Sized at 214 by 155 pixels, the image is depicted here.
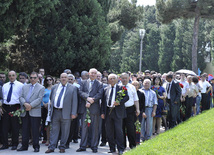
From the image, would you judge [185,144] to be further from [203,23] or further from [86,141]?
[203,23]

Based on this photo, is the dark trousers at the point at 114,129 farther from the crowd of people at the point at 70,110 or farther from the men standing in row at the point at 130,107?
the men standing in row at the point at 130,107

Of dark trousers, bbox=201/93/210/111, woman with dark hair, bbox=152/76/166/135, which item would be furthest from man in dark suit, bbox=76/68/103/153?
dark trousers, bbox=201/93/210/111

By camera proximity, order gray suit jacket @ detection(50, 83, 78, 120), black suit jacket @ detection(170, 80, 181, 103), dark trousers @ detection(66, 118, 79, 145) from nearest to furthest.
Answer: gray suit jacket @ detection(50, 83, 78, 120) < dark trousers @ detection(66, 118, 79, 145) < black suit jacket @ detection(170, 80, 181, 103)

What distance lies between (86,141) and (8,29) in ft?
23.7

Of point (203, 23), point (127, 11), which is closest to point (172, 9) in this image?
point (127, 11)

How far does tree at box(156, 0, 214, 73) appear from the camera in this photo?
31.0 meters

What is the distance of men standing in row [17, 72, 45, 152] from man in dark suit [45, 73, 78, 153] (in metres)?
0.43

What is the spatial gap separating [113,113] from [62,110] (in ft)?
4.91

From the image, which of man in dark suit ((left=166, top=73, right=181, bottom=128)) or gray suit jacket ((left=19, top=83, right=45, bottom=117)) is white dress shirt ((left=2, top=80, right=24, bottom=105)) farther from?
man in dark suit ((left=166, top=73, right=181, bottom=128))

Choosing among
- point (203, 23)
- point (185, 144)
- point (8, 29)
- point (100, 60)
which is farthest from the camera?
point (203, 23)

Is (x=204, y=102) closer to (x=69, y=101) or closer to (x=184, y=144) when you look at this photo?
(x=184, y=144)

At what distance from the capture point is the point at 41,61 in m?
18.4

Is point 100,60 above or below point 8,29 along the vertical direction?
below

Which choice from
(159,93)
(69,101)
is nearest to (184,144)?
(159,93)
